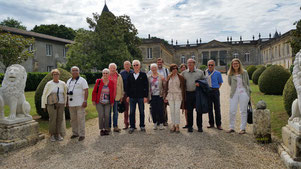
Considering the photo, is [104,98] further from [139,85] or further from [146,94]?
[146,94]

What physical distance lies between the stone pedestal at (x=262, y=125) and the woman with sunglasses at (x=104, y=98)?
330cm

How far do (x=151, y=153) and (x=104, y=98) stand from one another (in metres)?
1.96

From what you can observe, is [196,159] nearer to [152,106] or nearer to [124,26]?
[152,106]

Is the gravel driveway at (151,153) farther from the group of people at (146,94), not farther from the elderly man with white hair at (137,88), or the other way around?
the elderly man with white hair at (137,88)

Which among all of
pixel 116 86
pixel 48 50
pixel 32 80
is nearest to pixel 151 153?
pixel 116 86

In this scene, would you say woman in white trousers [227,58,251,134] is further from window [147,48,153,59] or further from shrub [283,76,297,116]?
window [147,48,153,59]

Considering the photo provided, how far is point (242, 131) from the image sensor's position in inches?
203

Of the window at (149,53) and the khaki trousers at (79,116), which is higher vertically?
the window at (149,53)

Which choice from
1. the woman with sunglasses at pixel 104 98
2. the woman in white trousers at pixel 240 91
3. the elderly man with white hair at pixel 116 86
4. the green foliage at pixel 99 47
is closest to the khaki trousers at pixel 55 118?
the woman with sunglasses at pixel 104 98

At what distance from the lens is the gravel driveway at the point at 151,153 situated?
3.63 metres

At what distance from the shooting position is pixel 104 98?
5.37 meters

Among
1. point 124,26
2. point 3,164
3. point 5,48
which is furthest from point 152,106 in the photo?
point 124,26

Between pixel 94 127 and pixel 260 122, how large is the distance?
4.40m

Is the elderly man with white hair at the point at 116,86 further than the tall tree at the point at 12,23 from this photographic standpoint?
No
